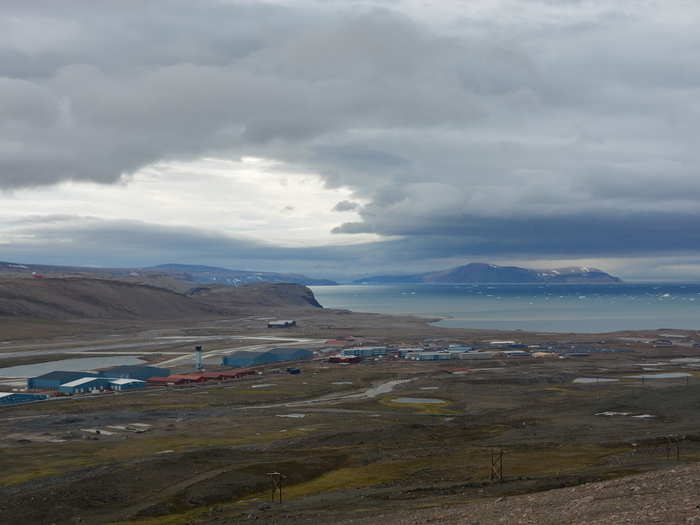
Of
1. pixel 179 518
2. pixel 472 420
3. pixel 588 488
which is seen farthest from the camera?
pixel 472 420

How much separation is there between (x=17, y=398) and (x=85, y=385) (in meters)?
13.4

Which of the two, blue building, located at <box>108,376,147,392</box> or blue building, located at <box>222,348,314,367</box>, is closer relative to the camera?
blue building, located at <box>108,376,147,392</box>

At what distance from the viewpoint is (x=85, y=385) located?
12238 cm

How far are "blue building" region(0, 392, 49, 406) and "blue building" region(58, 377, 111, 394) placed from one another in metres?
5.88

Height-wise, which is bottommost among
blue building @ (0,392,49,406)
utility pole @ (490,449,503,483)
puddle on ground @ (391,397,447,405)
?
puddle on ground @ (391,397,447,405)

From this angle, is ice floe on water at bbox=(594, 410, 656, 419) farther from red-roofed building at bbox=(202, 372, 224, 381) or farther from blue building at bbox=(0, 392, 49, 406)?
blue building at bbox=(0, 392, 49, 406)

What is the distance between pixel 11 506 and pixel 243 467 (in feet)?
57.8

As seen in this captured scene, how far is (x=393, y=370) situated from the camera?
152 meters

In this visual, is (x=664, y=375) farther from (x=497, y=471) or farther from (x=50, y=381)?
(x=50, y=381)

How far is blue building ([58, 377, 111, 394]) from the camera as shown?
12069cm

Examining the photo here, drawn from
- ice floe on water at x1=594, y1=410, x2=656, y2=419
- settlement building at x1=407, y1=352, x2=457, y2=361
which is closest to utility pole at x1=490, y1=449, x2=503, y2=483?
ice floe on water at x1=594, y1=410, x2=656, y2=419

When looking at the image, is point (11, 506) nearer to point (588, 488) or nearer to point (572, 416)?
point (588, 488)

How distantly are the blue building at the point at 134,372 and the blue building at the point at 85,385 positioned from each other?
27.0 feet

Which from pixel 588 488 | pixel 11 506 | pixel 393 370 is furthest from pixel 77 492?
pixel 393 370
